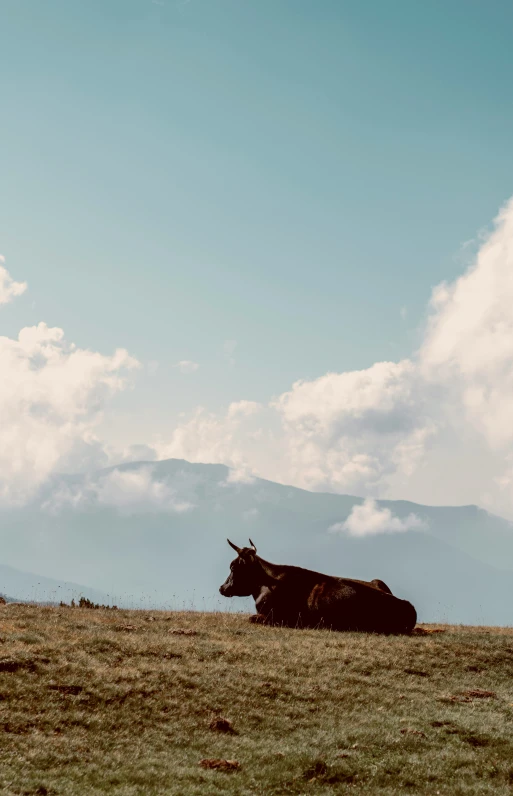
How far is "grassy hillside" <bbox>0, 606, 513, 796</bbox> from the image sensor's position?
10830 mm

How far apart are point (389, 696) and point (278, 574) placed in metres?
11.4

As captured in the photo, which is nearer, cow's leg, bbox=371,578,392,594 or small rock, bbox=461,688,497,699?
small rock, bbox=461,688,497,699

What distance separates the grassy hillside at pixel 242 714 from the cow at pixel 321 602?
369 cm

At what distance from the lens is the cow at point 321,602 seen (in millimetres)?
24922

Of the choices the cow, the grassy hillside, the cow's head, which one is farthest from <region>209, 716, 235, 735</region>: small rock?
the cow's head

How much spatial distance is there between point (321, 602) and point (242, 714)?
1191 cm

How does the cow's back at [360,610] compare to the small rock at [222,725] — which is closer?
the small rock at [222,725]

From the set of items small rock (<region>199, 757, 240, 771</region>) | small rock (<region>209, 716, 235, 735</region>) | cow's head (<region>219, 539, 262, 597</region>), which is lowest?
small rock (<region>199, 757, 240, 771</region>)

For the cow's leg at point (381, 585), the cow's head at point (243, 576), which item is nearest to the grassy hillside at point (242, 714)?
the cow's head at point (243, 576)

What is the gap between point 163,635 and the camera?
20.7m

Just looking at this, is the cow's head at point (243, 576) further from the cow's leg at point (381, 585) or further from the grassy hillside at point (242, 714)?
the grassy hillside at point (242, 714)

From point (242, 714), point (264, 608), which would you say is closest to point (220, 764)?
point (242, 714)

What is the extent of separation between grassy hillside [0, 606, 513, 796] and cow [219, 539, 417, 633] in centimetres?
369

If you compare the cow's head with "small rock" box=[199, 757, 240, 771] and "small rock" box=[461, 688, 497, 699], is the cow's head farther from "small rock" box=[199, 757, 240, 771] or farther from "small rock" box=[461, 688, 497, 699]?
"small rock" box=[199, 757, 240, 771]
